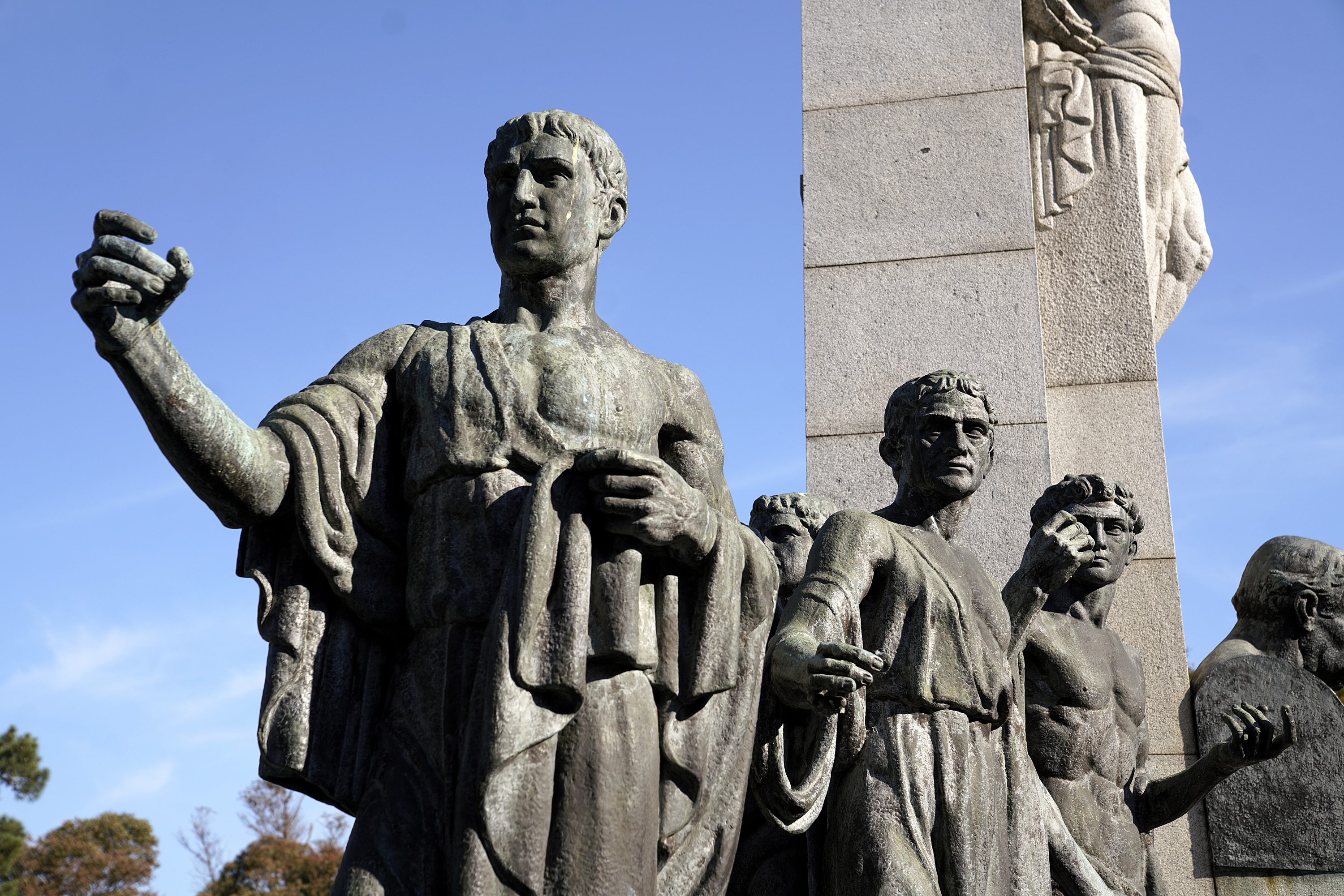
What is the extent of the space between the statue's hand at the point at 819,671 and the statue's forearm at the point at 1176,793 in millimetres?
2382

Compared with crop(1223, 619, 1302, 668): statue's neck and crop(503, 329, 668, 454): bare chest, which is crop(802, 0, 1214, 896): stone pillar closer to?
crop(1223, 619, 1302, 668): statue's neck

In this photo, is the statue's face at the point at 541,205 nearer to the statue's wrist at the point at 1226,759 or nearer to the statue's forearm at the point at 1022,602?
the statue's forearm at the point at 1022,602

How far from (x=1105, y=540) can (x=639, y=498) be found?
118 inches

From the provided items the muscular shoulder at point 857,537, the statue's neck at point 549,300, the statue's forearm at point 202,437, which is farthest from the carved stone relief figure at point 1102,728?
the statue's forearm at point 202,437

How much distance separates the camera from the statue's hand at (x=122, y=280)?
12.3 feet

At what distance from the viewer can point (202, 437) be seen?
401cm

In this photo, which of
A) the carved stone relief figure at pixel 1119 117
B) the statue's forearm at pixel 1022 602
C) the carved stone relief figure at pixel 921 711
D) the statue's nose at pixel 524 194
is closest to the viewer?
the statue's nose at pixel 524 194

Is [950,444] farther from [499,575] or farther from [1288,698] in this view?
[1288,698]

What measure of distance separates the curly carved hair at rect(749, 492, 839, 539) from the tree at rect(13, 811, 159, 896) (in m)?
30.2

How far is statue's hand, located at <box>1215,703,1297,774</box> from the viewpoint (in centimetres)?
630

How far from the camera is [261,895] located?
34125 mm

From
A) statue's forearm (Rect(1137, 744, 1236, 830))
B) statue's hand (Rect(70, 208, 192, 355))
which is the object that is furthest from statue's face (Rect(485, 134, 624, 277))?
statue's forearm (Rect(1137, 744, 1236, 830))

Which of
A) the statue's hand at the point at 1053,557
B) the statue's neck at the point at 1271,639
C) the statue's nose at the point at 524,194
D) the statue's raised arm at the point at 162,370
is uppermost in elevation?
the statue's nose at the point at 524,194

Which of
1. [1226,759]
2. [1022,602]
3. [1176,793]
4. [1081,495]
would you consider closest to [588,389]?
[1022,602]
